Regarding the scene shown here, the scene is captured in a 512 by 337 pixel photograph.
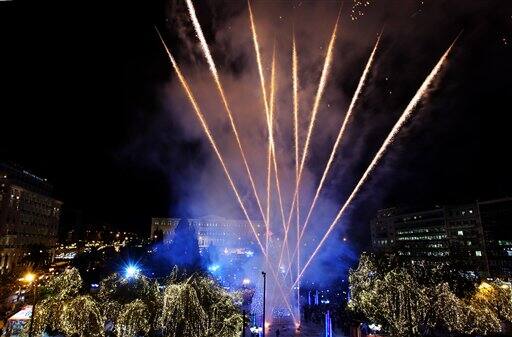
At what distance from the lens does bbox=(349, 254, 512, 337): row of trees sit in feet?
74.9

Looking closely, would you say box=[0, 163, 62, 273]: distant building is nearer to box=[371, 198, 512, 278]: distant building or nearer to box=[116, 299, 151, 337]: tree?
box=[116, 299, 151, 337]: tree

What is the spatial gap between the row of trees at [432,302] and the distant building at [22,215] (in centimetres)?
6474

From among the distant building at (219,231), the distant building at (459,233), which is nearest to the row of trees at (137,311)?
the distant building at (459,233)

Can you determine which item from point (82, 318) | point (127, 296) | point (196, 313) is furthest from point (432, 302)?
point (82, 318)

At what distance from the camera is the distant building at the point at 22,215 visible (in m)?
65.2

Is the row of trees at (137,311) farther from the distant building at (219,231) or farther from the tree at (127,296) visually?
the distant building at (219,231)

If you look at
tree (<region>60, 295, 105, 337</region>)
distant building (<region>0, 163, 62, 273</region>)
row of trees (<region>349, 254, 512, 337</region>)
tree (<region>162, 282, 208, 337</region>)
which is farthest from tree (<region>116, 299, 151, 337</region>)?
distant building (<region>0, 163, 62, 273</region>)

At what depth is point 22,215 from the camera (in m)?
71.9

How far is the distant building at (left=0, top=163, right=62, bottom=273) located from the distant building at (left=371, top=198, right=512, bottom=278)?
6968 centimetres

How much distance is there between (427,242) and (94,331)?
327ft

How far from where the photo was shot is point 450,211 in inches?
3679

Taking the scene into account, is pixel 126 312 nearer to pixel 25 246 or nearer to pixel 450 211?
pixel 25 246

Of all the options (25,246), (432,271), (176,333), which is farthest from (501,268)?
(25,246)

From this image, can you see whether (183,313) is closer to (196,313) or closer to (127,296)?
(196,313)
